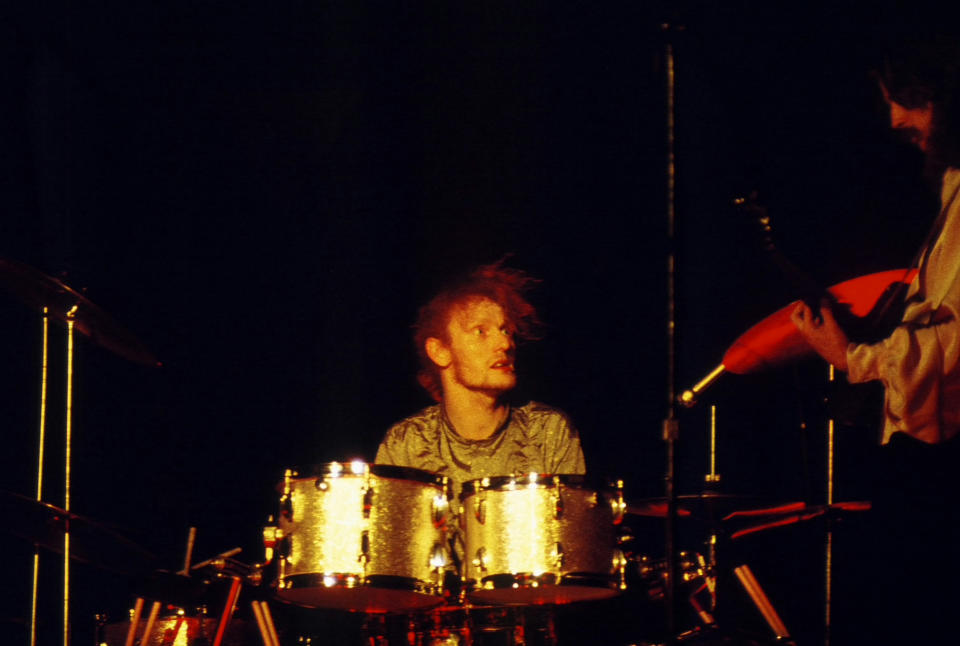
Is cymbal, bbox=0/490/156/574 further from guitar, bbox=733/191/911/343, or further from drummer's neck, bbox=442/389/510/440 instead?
guitar, bbox=733/191/911/343

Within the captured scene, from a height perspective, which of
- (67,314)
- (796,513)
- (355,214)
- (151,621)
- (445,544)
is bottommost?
(151,621)

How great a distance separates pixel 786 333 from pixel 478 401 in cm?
156

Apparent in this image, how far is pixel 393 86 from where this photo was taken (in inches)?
214

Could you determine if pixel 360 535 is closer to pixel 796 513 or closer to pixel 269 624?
pixel 269 624

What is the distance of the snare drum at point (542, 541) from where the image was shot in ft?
12.3

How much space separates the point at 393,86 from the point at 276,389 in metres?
1.61

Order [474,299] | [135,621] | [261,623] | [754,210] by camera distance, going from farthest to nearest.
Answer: [474,299]
[135,621]
[261,623]
[754,210]

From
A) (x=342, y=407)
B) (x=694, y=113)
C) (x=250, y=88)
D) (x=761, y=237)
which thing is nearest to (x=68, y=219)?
(x=250, y=88)

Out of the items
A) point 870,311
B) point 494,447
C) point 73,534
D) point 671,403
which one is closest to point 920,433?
point 870,311

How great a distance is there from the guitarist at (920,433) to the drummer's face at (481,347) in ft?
4.91

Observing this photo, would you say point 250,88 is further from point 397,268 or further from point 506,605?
point 506,605

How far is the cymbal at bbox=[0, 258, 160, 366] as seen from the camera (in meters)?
3.56

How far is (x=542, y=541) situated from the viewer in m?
3.79

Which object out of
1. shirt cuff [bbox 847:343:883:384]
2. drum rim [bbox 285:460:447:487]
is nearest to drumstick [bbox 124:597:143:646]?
drum rim [bbox 285:460:447:487]
